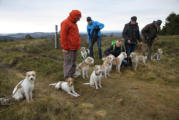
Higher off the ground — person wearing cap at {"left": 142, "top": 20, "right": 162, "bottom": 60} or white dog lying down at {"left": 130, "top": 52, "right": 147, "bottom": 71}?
person wearing cap at {"left": 142, "top": 20, "right": 162, "bottom": 60}

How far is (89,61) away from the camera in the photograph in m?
6.60

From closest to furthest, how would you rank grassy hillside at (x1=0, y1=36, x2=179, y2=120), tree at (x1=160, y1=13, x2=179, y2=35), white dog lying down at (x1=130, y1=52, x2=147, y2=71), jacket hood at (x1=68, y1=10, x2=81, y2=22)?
1. grassy hillside at (x1=0, y1=36, x2=179, y2=120)
2. jacket hood at (x1=68, y1=10, x2=81, y2=22)
3. white dog lying down at (x1=130, y1=52, x2=147, y2=71)
4. tree at (x1=160, y1=13, x2=179, y2=35)

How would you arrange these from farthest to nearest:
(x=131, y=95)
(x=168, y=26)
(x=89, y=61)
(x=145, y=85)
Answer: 1. (x=168, y=26)
2. (x=89, y=61)
3. (x=145, y=85)
4. (x=131, y=95)

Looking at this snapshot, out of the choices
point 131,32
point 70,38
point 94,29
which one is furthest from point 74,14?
point 131,32

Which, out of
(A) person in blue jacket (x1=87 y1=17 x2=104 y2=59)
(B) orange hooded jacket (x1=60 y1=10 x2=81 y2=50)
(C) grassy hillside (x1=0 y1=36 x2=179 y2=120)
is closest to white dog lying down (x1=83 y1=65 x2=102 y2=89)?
(C) grassy hillside (x1=0 y1=36 x2=179 y2=120)

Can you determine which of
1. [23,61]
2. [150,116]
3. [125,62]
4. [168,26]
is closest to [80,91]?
[150,116]

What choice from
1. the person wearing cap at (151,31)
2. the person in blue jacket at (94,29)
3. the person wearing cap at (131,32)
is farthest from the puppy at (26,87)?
the person wearing cap at (151,31)

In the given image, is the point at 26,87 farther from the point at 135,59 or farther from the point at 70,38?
the point at 135,59

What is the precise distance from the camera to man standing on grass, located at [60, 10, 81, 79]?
15.6 feet

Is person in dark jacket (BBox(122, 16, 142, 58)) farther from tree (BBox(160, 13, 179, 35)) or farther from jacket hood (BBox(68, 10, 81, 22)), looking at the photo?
tree (BBox(160, 13, 179, 35))

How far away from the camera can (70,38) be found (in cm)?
503

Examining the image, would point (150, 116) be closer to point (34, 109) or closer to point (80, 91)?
point (80, 91)

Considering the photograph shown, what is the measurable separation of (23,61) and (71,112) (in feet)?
21.0

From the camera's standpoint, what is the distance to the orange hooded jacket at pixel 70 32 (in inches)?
186
